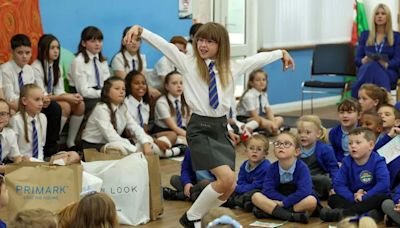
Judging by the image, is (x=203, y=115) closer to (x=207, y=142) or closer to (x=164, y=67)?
(x=207, y=142)

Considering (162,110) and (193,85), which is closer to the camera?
(193,85)

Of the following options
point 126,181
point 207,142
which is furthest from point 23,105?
point 207,142

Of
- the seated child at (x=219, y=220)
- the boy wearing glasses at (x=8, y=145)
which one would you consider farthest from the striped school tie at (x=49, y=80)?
the seated child at (x=219, y=220)

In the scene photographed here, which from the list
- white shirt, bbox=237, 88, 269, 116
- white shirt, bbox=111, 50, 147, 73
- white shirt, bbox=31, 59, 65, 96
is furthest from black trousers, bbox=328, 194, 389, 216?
white shirt, bbox=237, 88, 269, 116

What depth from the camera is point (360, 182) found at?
16.8 feet

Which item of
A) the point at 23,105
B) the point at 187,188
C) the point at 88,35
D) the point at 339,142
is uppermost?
the point at 88,35

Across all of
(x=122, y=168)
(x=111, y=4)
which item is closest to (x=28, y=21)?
(x=111, y=4)

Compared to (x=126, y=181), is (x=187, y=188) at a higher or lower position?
lower

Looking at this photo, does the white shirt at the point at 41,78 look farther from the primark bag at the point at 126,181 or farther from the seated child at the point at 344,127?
the seated child at the point at 344,127

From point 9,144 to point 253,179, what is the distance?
189 cm

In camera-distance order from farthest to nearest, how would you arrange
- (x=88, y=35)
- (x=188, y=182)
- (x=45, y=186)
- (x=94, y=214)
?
(x=88, y=35)
(x=188, y=182)
(x=45, y=186)
(x=94, y=214)

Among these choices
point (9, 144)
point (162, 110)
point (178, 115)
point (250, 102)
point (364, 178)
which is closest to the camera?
point (364, 178)

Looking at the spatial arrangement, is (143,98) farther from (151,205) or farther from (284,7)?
(284,7)

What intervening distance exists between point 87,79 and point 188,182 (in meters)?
2.16
